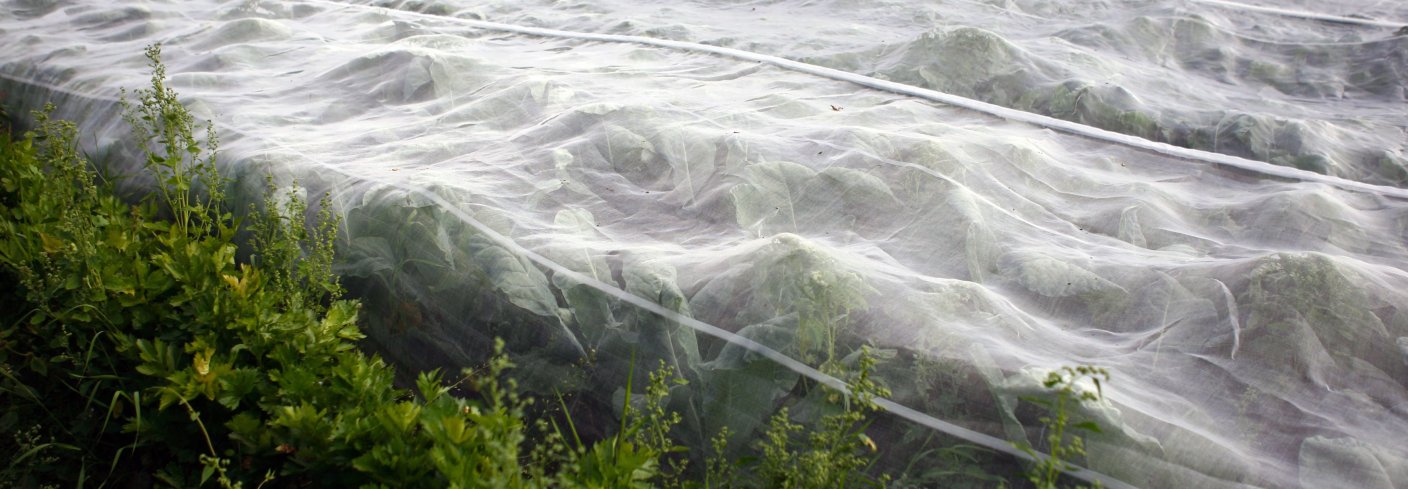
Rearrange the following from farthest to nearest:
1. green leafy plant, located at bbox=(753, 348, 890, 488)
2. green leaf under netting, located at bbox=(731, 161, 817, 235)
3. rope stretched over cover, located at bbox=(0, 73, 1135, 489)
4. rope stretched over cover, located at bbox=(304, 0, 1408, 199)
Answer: rope stretched over cover, located at bbox=(304, 0, 1408, 199) → green leaf under netting, located at bbox=(731, 161, 817, 235) → rope stretched over cover, located at bbox=(0, 73, 1135, 489) → green leafy plant, located at bbox=(753, 348, 890, 488)

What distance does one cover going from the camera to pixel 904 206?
80.6 inches

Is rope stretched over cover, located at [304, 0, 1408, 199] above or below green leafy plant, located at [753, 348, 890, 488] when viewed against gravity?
above

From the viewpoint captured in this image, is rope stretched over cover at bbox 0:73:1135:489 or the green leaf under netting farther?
the green leaf under netting

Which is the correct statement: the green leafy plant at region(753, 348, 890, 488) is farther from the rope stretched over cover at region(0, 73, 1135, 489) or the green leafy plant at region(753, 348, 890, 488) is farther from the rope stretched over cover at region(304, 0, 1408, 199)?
the rope stretched over cover at region(304, 0, 1408, 199)

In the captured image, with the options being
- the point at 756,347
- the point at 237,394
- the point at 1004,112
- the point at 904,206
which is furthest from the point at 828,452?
Answer: the point at 1004,112

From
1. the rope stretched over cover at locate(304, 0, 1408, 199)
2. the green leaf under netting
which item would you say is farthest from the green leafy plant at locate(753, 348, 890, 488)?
the rope stretched over cover at locate(304, 0, 1408, 199)

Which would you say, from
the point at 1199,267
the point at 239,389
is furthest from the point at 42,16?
the point at 1199,267

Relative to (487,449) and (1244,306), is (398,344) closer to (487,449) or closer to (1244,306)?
(487,449)

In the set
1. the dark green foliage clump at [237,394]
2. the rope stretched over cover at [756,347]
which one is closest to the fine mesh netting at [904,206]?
the rope stretched over cover at [756,347]

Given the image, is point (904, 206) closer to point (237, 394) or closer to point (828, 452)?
point (828, 452)

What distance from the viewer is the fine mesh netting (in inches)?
60.6

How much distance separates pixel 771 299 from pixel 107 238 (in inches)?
58.0

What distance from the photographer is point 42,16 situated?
4.32 metres

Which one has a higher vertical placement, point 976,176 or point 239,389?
point 976,176
